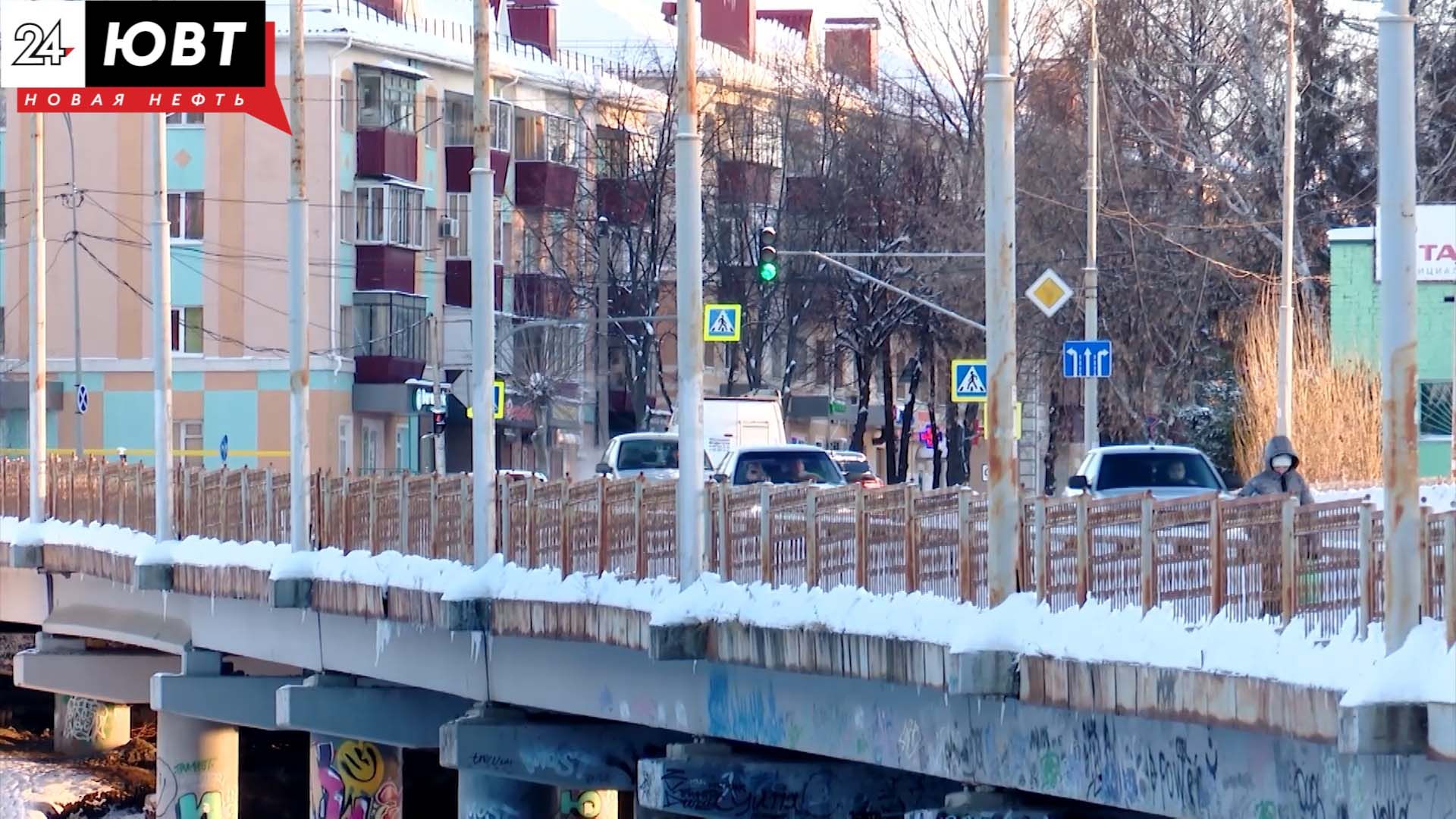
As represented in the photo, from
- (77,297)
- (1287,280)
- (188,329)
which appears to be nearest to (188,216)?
(188,329)

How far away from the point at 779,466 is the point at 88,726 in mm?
14394

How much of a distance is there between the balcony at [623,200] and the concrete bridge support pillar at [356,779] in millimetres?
39533

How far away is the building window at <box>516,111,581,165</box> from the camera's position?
74375 mm

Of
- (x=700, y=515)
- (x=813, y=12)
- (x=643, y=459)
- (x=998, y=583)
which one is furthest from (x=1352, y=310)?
(x=813, y=12)

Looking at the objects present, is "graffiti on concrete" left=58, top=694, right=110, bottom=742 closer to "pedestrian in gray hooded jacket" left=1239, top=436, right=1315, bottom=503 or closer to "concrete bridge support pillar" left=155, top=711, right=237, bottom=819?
"concrete bridge support pillar" left=155, top=711, right=237, bottom=819

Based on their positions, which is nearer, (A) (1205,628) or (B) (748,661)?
(A) (1205,628)

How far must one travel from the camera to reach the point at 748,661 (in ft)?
61.3

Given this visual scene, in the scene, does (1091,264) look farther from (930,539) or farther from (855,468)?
(930,539)

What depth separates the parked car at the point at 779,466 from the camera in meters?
33.2

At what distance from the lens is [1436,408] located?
5119 cm

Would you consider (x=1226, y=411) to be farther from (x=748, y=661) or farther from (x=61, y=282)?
(x=748, y=661)

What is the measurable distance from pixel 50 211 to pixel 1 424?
578cm

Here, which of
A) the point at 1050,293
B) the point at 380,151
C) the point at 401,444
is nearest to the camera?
the point at 1050,293

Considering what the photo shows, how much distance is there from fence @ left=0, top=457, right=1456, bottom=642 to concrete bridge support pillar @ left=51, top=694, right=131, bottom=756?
556 inches
